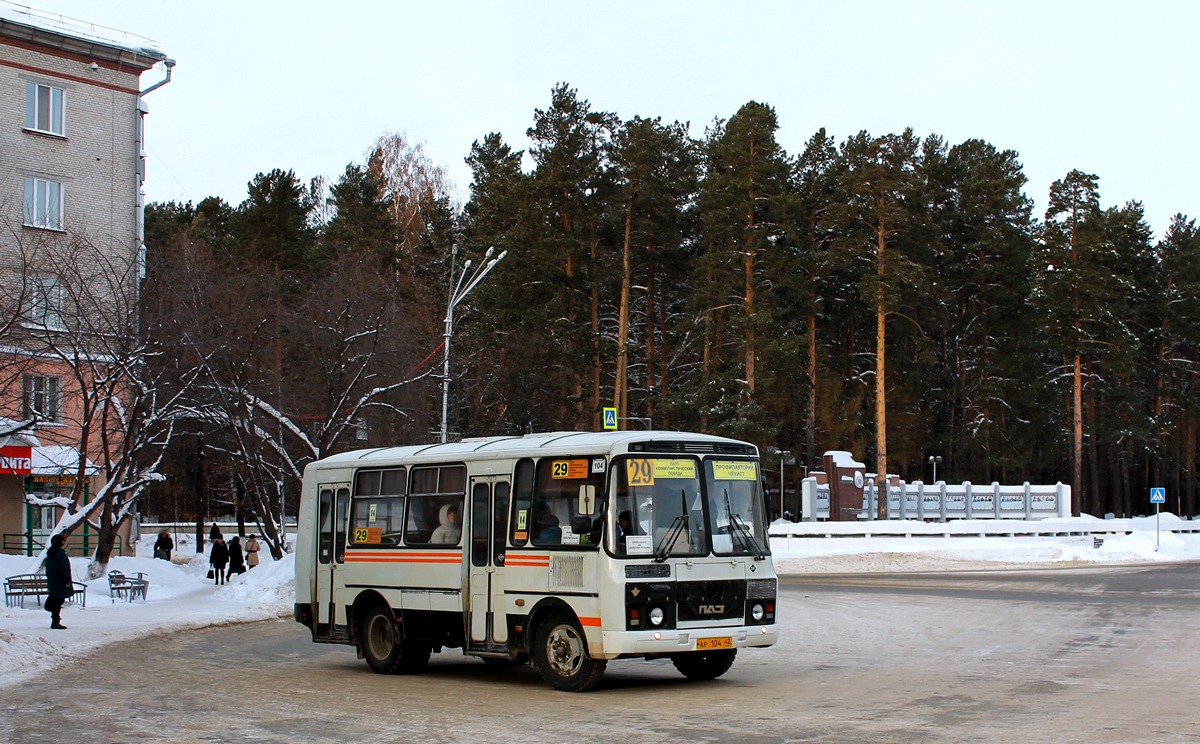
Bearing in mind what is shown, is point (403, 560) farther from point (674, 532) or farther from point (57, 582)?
point (57, 582)

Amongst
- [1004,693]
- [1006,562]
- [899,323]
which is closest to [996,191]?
[899,323]

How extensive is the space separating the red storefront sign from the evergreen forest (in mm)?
7999

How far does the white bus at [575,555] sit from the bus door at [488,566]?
2 centimetres

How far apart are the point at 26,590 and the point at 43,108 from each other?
71.7ft

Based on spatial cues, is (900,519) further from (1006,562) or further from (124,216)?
(124,216)

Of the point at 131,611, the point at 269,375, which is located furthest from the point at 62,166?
the point at 131,611

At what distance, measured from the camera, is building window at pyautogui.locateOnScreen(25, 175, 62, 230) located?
141ft

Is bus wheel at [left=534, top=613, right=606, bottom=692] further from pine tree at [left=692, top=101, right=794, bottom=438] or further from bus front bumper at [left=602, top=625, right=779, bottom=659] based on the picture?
pine tree at [left=692, top=101, right=794, bottom=438]

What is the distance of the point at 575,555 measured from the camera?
14.4 m

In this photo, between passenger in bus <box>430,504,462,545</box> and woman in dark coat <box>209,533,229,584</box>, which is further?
woman in dark coat <box>209,533,229,584</box>

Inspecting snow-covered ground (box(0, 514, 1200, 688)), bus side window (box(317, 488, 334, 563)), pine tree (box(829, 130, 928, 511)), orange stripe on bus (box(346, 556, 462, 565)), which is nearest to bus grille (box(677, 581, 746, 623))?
orange stripe on bus (box(346, 556, 462, 565))

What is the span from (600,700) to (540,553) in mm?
1856

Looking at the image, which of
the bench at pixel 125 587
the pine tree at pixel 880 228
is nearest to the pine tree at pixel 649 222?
the pine tree at pixel 880 228

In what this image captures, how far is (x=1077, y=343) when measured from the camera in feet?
232
